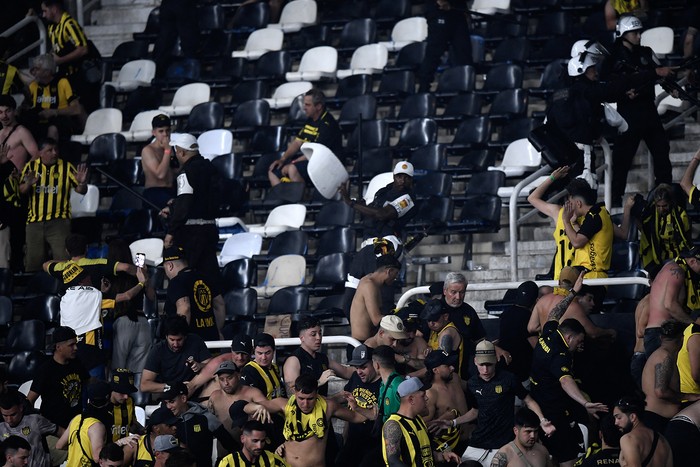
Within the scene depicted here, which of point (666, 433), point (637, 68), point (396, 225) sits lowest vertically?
point (666, 433)

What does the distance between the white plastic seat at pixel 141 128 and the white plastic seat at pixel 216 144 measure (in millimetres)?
713

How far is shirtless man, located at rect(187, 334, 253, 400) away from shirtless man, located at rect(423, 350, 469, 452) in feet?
4.82

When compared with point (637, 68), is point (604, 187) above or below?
below

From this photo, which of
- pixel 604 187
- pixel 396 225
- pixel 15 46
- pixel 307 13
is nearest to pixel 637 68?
pixel 604 187

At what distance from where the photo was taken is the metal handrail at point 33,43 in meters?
17.7

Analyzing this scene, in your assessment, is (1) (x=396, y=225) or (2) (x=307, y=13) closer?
(1) (x=396, y=225)

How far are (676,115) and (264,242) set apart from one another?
A: 174 inches

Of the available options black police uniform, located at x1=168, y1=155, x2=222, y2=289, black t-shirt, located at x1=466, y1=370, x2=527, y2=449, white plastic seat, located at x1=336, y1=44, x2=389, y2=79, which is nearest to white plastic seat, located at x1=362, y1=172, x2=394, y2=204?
black police uniform, located at x1=168, y1=155, x2=222, y2=289

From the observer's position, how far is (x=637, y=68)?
1459cm

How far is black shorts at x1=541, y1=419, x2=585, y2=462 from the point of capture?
11.3 m

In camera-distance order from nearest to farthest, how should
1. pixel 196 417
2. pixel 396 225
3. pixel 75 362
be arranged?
1. pixel 196 417
2. pixel 75 362
3. pixel 396 225

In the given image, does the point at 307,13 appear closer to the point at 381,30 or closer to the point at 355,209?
the point at 381,30

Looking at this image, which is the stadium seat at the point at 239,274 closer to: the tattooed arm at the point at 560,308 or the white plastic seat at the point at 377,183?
the white plastic seat at the point at 377,183

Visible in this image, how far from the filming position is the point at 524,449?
10.9 m
